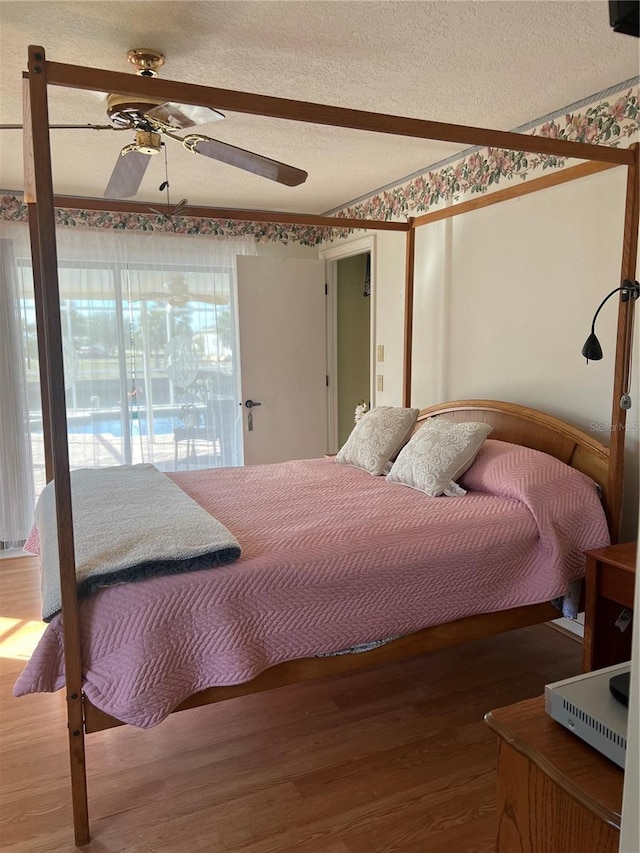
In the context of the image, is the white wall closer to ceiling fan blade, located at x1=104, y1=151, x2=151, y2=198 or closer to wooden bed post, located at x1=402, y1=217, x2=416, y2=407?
wooden bed post, located at x1=402, y1=217, x2=416, y2=407

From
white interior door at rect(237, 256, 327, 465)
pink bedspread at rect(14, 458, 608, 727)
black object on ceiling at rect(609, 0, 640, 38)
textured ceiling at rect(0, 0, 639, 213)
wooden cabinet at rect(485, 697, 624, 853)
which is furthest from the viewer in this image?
white interior door at rect(237, 256, 327, 465)

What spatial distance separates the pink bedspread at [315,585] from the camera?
1.70 metres

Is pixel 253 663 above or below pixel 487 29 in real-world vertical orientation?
below

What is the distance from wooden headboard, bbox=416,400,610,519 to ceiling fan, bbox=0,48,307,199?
1503mm

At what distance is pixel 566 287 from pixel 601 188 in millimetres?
438

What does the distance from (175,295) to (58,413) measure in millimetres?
3151

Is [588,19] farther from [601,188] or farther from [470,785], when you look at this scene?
[470,785]

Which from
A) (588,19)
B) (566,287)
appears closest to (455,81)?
(588,19)

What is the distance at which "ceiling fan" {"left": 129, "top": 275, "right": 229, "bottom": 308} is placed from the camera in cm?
448

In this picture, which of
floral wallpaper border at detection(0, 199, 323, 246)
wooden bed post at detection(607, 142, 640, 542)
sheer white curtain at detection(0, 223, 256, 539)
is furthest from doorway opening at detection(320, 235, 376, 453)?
wooden bed post at detection(607, 142, 640, 542)

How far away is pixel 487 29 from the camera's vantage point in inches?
79.3

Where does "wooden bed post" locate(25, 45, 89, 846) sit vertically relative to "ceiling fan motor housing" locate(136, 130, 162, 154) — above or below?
below

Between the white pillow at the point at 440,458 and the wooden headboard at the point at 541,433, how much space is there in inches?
8.6

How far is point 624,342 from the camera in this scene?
2.32 meters
